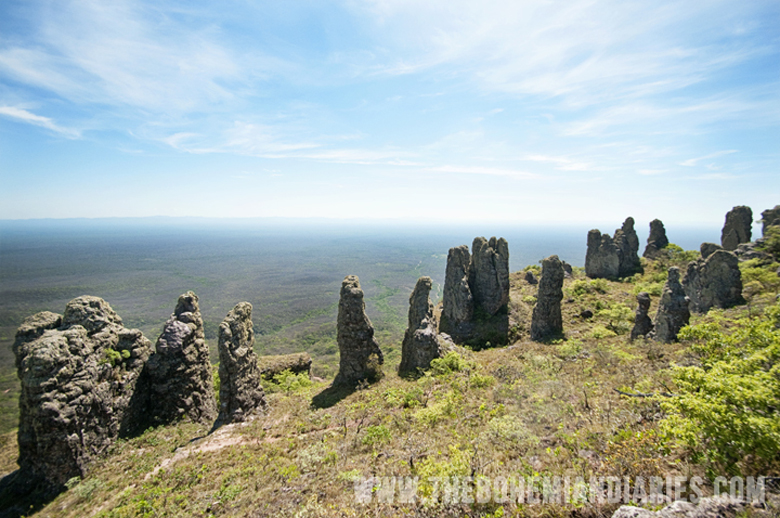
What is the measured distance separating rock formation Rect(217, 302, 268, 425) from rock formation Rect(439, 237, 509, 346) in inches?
863

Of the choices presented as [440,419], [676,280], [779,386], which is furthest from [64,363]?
[676,280]

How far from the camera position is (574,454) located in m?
8.26

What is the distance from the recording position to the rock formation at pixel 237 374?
1755 centimetres

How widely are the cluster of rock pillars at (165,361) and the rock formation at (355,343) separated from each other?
0.07 metres

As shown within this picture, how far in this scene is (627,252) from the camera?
4741 cm

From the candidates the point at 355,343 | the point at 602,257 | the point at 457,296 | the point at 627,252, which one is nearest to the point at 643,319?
the point at 457,296

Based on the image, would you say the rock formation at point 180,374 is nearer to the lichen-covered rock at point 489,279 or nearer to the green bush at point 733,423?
the green bush at point 733,423

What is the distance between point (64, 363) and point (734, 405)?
900 inches

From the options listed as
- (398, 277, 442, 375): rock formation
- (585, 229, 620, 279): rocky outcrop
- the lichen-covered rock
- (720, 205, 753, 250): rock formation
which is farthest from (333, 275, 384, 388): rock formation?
(720, 205, 753, 250): rock formation

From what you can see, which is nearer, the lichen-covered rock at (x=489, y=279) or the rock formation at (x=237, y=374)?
the rock formation at (x=237, y=374)

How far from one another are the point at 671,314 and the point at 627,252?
33832 millimetres

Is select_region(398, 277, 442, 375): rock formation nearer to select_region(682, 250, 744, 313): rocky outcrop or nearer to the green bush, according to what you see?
the green bush

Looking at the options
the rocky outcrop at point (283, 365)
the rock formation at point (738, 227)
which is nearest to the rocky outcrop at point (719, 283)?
the rock formation at point (738, 227)

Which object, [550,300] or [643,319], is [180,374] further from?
[643,319]
